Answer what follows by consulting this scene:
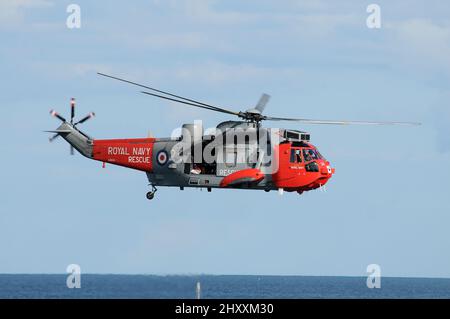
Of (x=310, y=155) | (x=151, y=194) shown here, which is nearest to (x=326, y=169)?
(x=310, y=155)

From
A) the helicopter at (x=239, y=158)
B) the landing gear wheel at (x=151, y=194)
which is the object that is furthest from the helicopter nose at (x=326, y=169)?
the landing gear wheel at (x=151, y=194)

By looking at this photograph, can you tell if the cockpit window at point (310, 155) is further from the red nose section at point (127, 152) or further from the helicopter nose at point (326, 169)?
the red nose section at point (127, 152)

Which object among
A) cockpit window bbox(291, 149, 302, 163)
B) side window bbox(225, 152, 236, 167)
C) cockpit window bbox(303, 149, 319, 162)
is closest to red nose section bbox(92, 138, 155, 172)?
side window bbox(225, 152, 236, 167)

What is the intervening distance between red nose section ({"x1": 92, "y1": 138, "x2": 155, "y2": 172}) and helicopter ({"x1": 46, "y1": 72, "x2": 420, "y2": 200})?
7 cm

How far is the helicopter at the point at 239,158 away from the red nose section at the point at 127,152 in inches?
2.9

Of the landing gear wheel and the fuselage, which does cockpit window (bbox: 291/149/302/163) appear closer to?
the fuselage

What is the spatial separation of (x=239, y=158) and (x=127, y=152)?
7.97 meters

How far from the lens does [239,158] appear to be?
5522cm

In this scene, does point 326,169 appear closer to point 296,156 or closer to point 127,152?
point 296,156

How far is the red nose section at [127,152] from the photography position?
58.2m

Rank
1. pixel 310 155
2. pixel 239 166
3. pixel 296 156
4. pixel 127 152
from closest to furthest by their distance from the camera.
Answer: pixel 239 166 → pixel 296 156 → pixel 310 155 → pixel 127 152
